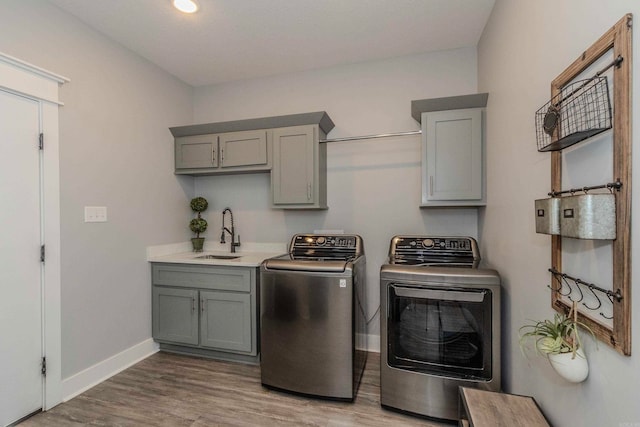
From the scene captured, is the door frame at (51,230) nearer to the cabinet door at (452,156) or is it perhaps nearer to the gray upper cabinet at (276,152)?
the gray upper cabinet at (276,152)

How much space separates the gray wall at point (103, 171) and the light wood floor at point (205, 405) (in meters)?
0.31

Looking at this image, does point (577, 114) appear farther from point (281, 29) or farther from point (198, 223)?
point (198, 223)

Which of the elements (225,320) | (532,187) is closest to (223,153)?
(225,320)

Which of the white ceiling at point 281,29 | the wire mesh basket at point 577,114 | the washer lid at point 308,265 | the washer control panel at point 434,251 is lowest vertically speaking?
the washer lid at point 308,265

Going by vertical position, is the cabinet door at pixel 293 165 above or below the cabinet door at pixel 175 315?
above

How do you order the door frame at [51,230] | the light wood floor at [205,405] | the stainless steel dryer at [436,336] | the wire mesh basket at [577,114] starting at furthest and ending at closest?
the door frame at [51,230]
the light wood floor at [205,405]
the stainless steel dryer at [436,336]
the wire mesh basket at [577,114]

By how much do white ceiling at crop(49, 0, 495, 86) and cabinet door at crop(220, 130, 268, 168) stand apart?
71 centimetres

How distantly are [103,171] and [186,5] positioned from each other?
1.41 m

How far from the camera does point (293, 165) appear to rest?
2.71m

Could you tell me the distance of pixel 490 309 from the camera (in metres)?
1.74

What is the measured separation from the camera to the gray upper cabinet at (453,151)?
7.40 feet

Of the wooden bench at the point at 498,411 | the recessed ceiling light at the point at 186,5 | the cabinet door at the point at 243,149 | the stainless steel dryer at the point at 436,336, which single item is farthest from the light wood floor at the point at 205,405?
the recessed ceiling light at the point at 186,5

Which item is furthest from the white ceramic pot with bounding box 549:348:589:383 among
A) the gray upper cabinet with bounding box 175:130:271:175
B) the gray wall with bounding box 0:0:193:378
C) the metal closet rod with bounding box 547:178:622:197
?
the gray wall with bounding box 0:0:193:378

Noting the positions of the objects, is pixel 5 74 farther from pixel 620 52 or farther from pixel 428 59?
pixel 428 59
